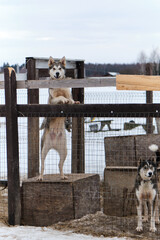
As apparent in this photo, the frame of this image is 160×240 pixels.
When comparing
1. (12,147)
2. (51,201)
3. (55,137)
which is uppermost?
(55,137)

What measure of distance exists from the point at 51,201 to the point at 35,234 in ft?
2.48

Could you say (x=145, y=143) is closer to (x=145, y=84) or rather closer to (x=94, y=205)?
(x=94, y=205)

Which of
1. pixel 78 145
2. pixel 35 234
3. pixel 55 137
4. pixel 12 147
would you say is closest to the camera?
pixel 35 234

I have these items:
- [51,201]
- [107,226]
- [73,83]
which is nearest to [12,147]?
[51,201]

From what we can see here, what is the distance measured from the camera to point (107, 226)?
521cm

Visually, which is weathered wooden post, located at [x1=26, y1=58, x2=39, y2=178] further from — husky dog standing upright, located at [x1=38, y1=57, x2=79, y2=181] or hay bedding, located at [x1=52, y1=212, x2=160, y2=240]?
hay bedding, located at [x1=52, y1=212, x2=160, y2=240]

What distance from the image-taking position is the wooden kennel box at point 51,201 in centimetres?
552

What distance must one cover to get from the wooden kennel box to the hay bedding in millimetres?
142

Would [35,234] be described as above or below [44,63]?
below

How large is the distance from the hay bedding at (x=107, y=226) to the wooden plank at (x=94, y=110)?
1.45 metres

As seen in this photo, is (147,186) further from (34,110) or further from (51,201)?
(34,110)

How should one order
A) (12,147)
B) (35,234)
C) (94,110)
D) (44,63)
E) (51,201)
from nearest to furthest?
(35,234) → (94,110) → (12,147) → (51,201) → (44,63)

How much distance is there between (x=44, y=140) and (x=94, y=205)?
1.24 m

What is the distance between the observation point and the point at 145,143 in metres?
6.50
